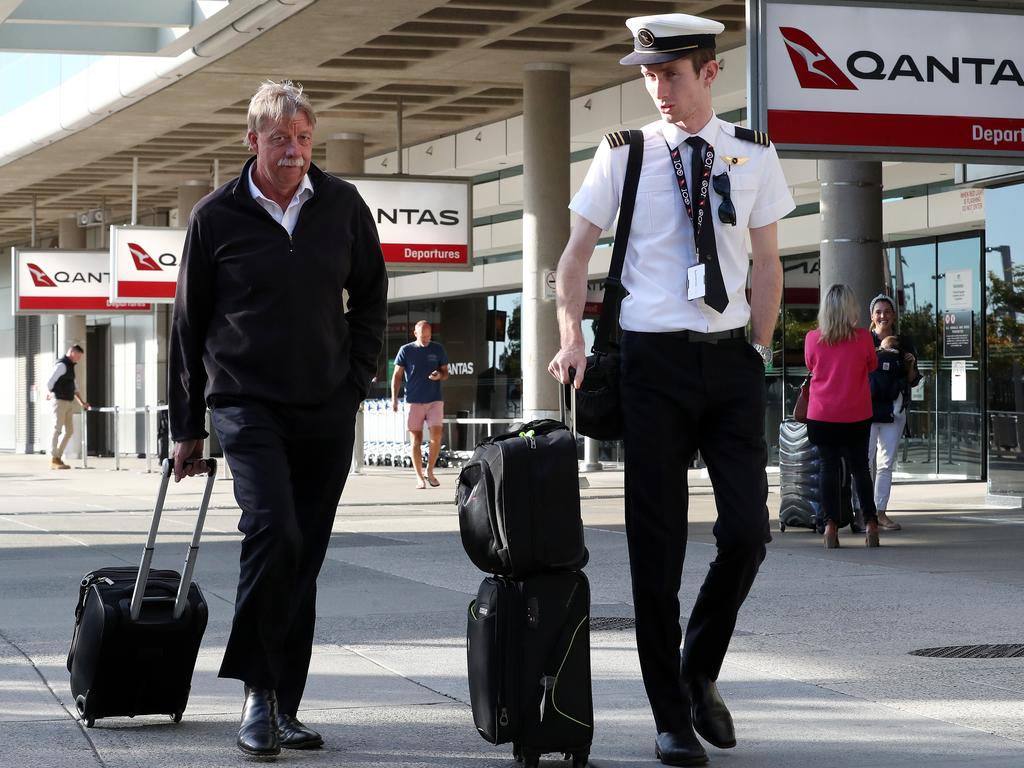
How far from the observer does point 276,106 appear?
4.95 meters

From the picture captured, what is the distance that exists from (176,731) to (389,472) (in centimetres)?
1896

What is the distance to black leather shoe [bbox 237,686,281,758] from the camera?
187 inches

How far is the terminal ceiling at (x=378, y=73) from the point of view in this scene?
52.9 feet

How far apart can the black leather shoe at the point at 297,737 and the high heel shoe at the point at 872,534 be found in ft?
23.0

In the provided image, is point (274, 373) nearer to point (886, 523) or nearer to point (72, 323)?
point (886, 523)

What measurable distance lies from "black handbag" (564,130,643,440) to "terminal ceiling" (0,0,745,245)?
1112 cm

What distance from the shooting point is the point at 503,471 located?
449cm

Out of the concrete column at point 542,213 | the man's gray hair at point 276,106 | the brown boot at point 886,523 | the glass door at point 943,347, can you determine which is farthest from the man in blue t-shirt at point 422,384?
the man's gray hair at point 276,106

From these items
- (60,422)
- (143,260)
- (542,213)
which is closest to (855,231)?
(542,213)

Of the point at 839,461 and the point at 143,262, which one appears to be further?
the point at 143,262

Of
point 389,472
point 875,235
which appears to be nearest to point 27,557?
point 875,235

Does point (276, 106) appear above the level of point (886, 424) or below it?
above

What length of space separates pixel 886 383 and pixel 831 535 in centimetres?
198

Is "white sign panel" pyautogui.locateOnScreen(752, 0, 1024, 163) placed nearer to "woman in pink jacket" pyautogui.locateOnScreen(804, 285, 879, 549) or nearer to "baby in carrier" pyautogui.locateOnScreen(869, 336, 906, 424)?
"woman in pink jacket" pyautogui.locateOnScreen(804, 285, 879, 549)
